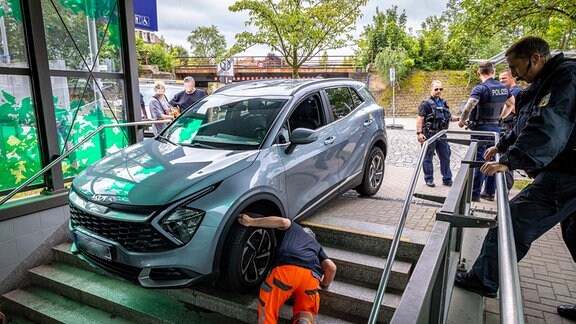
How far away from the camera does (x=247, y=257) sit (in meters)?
3.06

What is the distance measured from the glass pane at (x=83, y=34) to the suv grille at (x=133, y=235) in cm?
335

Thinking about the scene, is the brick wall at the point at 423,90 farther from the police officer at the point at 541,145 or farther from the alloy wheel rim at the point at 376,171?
the police officer at the point at 541,145

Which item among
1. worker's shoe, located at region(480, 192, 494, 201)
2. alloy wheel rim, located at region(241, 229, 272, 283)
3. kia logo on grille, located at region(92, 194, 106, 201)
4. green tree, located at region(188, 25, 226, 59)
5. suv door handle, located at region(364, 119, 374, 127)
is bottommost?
worker's shoe, located at region(480, 192, 494, 201)

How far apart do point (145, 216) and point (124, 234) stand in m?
0.27

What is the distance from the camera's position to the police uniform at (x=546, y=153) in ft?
7.77

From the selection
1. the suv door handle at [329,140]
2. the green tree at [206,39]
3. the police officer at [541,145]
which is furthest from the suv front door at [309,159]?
the green tree at [206,39]

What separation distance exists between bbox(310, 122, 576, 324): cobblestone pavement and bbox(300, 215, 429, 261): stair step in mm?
401

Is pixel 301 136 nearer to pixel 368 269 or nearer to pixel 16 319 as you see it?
pixel 368 269

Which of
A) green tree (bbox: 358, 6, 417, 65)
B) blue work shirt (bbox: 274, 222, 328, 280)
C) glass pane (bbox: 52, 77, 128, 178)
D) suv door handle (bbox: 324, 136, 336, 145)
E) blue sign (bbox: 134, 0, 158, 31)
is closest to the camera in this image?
blue work shirt (bbox: 274, 222, 328, 280)

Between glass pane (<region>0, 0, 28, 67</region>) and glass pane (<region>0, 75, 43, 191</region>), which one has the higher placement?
glass pane (<region>0, 0, 28, 67</region>)

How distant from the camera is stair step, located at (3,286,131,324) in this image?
152 inches

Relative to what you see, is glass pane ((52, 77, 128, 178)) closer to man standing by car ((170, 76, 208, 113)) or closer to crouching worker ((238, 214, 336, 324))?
man standing by car ((170, 76, 208, 113))

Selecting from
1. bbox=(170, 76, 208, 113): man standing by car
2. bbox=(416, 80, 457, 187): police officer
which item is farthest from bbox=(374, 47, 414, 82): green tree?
bbox=(170, 76, 208, 113): man standing by car

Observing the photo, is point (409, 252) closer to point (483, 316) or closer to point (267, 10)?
point (483, 316)
